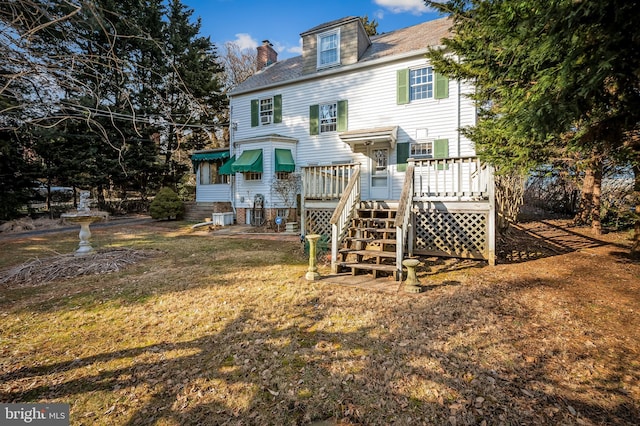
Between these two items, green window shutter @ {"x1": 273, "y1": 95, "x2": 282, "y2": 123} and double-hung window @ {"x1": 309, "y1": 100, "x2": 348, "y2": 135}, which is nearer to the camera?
double-hung window @ {"x1": 309, "y1": 100, "x2": 348, "y2": 135}

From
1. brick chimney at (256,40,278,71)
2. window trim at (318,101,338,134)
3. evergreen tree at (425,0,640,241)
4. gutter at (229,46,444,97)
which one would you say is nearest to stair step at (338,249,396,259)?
evergreen tree at (425,0,640,241)

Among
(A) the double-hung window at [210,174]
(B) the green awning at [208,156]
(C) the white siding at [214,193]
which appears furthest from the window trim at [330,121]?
(A) the double-hung window at [210,174]

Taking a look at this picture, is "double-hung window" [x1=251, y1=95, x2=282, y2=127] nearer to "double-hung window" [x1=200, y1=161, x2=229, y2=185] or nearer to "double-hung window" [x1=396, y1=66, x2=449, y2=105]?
"double-hung window" [x1=200, y1=161, x2=229, y2=185]

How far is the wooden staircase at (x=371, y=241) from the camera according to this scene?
18.7 feet

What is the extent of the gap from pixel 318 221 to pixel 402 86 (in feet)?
23.4

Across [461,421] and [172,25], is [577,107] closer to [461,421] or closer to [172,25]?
[461,421]

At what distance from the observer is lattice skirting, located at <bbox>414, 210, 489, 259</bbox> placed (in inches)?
265

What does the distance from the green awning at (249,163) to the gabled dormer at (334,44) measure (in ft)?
15.3

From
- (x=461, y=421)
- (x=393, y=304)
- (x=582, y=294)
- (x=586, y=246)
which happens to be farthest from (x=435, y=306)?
(x=586, y=246)

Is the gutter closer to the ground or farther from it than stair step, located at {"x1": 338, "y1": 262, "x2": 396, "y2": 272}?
farther from it

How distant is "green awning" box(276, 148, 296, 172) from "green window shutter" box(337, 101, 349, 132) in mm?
2696

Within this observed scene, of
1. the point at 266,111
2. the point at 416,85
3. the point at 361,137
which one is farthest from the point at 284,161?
the point at 416,85

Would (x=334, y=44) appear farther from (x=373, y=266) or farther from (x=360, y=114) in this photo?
(x=373, y=266)

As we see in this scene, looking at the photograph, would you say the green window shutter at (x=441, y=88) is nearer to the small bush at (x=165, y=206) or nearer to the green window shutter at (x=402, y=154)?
the green window shutter at (x=402, y=154)
